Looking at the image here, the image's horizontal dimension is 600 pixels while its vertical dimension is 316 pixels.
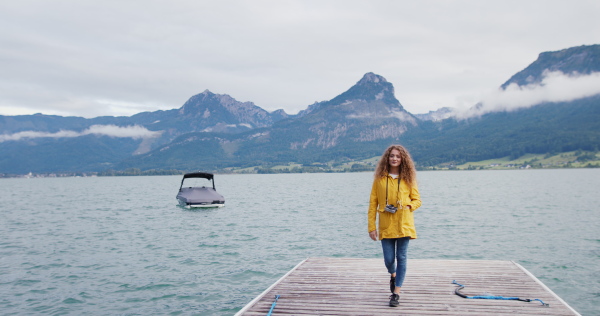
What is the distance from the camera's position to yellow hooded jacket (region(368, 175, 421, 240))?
870cm

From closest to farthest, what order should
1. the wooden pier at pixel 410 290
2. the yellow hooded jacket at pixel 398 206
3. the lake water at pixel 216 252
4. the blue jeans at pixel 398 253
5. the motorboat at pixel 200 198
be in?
the yellow hooded jacket at pixel 398 206, the wooden pier at pixel 410 290, the blue jeans at pixel 398 253, the lake water at pixel 216 252, the motorboat at pixel 200 198

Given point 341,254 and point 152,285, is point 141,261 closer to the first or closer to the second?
point 152,285

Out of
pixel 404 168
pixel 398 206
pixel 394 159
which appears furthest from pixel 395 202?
pixel 394 159

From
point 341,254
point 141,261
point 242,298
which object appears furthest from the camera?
point 341,254

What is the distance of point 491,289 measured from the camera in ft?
34.3

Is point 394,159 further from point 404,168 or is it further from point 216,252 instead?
point 216,252

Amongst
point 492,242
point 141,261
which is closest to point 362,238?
point 492,242

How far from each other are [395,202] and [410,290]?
2938 millimetres

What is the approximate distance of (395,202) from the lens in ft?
28.5

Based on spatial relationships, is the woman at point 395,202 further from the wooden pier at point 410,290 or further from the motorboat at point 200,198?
the motorboat at point 200,198

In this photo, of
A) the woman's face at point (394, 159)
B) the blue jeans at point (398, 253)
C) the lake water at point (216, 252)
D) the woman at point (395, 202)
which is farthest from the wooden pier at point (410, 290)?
the lake water at point (216, 252)

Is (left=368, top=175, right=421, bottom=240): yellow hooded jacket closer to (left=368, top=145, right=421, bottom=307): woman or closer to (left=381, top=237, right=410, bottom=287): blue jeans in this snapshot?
(left=368, top=145, right=421, bottom=307): woman

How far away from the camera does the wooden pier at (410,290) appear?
8852mm

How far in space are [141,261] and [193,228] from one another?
1392cm
